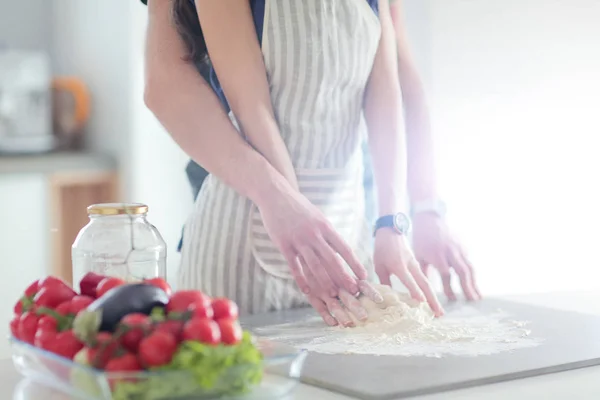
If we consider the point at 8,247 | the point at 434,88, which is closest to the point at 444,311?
the point at 434,88

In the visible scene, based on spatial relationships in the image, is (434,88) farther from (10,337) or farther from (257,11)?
(10,337)

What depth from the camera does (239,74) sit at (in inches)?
51.5

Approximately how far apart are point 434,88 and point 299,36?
1.01 meters

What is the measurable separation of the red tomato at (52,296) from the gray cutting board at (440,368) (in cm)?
23

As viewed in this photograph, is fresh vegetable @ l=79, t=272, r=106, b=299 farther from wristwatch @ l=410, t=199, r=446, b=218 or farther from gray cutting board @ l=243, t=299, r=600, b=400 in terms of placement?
wristwatch @ l=410, t=199, r=446, b=218

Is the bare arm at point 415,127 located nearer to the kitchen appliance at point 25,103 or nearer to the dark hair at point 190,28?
the dark hair at point 190,28

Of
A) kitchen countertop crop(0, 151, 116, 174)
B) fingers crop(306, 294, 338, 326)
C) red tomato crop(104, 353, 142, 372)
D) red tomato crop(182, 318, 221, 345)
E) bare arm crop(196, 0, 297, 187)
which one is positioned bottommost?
fingers crop(306, 294, 338, 326)

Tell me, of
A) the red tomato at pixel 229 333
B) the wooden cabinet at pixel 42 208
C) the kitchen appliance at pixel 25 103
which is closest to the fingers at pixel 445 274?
the red tomato at pixel 229 333

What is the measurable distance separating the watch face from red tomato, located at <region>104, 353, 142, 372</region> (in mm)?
737

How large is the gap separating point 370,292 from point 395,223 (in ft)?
0.64

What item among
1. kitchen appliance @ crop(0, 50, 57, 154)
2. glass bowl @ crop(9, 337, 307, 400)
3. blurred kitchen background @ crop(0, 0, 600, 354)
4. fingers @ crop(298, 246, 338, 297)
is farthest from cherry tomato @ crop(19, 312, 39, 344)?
kitchen appliance @ crop(0, 50, 57, 154)

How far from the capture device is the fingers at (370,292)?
114 cm

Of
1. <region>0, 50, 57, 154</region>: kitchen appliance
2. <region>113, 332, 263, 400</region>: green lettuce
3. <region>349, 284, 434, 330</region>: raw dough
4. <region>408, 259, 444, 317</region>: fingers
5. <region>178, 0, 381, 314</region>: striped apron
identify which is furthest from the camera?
<region>0, 50, 57, 154</region>: kitchen appliance

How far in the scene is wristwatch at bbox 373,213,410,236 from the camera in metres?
1.32
